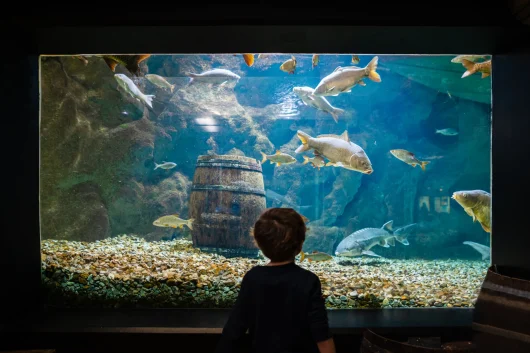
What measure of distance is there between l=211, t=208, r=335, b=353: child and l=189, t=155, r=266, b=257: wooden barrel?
8.61 ft

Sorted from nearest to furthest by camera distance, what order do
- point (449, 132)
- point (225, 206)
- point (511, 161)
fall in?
point (511, 161)
point (225, 206)
point (449, 132)

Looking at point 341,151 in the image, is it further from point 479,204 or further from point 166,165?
point 166,165

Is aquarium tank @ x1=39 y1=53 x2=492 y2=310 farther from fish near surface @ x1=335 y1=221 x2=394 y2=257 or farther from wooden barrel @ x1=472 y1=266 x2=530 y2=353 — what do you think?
wooden barrel @ x1=472 y1=266 x2=530 y2=353

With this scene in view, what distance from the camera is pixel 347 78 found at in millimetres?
3918

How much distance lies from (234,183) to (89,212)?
8.89 feet

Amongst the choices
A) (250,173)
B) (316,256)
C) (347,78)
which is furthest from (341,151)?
(316,256)

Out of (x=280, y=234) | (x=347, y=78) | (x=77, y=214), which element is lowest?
(x=77, y=214)

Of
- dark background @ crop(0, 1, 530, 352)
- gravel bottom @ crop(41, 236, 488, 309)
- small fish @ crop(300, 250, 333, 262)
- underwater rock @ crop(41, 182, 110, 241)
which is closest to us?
dark background @ crop(0, 1, 530, 352)

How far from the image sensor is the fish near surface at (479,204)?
3703 millimetres

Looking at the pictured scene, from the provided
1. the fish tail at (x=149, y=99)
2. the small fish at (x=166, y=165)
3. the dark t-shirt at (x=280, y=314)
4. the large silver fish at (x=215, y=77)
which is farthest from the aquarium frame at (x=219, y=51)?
the small fish at (x=166, y=165)

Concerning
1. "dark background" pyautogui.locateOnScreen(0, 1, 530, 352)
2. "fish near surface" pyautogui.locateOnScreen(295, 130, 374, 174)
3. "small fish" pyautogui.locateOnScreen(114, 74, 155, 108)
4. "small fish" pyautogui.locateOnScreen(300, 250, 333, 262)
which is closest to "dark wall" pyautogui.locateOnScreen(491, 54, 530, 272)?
"dark background" pyautogui.locateOnScreen(0, 1, 530, 352)

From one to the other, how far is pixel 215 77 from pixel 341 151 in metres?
2.22

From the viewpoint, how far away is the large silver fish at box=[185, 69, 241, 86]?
4.98m

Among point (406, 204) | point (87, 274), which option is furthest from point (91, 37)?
point (406, 204)
